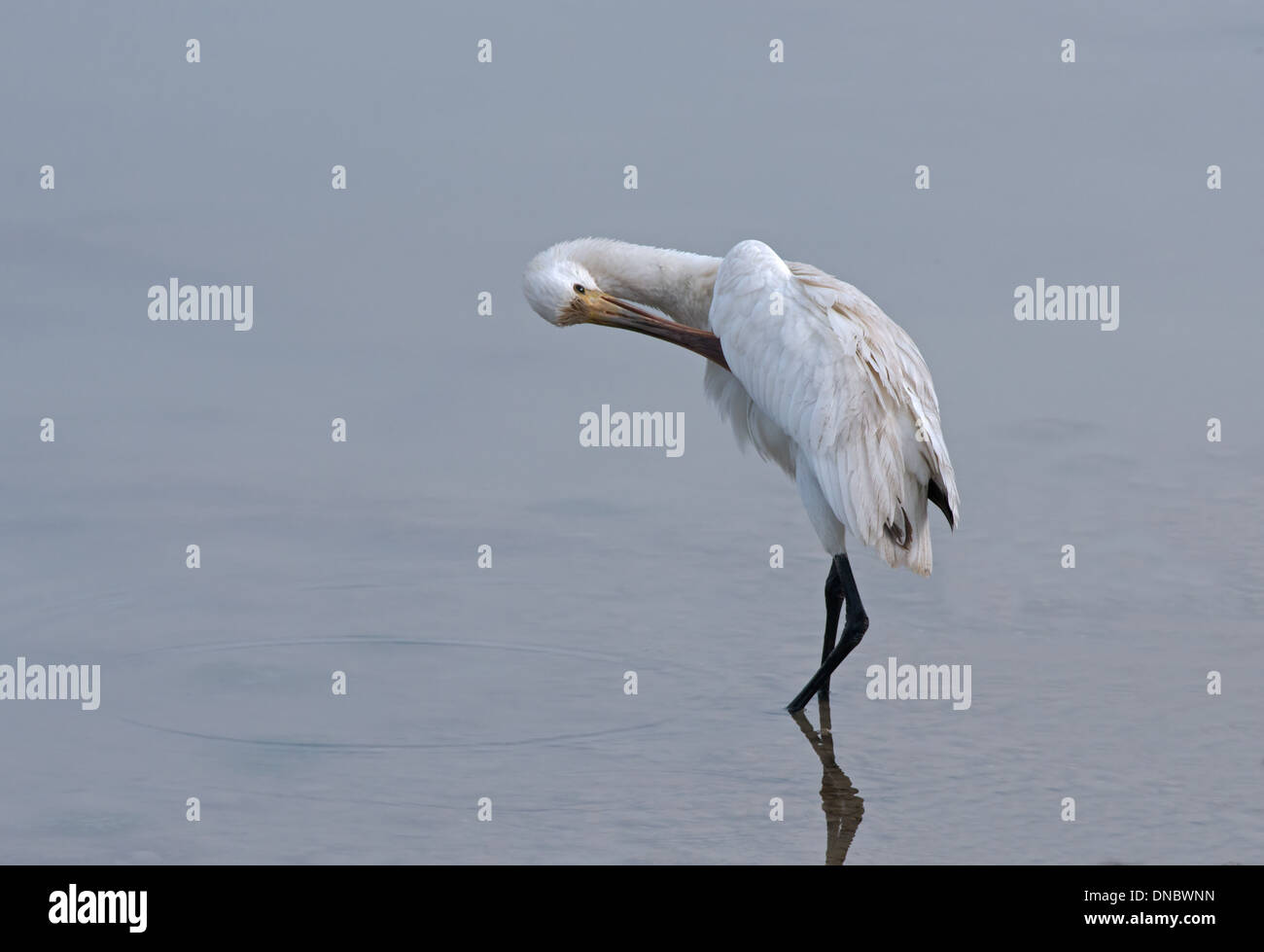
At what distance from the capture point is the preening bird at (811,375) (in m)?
8.50

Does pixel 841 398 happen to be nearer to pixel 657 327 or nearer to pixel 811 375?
pixel 811 375

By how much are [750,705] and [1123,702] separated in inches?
65.9

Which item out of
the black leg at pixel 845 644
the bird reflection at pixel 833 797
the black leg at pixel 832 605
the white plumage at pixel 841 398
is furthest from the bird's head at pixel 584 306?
the bird reflection at pixel 833 797

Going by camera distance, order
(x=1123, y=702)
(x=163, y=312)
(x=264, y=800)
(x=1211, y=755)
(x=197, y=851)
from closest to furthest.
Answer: (x=197, y=851)
(x=264, y=800)
(x=1211, y=755)
(x=1123, y=702)
(x=163, y=312)

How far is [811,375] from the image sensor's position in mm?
8656

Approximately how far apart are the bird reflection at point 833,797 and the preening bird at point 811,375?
20cm

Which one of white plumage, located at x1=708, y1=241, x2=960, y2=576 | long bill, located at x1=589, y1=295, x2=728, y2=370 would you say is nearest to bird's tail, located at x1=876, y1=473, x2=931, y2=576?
white plumage, located at x1=708, y1=241, x2=960, y2=576

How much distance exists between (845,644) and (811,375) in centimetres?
123

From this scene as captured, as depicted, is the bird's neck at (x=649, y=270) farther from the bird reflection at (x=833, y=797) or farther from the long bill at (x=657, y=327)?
the bird reflection at (x=833, y=797)

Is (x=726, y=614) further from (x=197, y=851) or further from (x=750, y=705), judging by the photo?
(x=197, y=851)

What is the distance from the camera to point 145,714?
8.52 meters

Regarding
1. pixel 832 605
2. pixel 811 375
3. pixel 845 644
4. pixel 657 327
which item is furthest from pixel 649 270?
pixel 845 644

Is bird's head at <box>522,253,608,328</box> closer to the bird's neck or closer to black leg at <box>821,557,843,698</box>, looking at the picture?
the bird's neck

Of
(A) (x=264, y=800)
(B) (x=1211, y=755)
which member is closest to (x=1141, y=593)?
(B) (x=1211, y=755)
